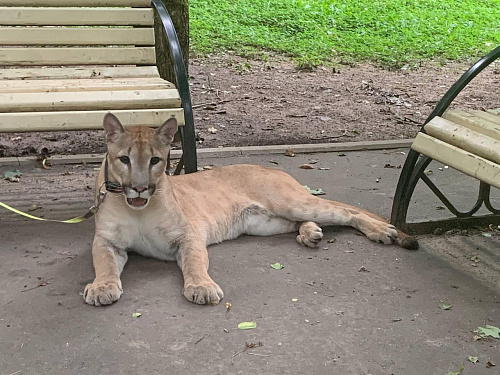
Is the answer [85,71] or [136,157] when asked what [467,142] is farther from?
[85,71]

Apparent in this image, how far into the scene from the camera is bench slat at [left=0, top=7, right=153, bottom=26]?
549cm

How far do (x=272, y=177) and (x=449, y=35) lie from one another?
857 cm

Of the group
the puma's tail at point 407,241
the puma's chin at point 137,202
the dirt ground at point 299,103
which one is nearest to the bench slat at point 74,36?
the dirt ground at point 299,103

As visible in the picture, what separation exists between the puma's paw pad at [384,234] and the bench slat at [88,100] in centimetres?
153

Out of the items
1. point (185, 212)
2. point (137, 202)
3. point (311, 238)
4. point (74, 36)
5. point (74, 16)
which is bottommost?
point (311, 238)

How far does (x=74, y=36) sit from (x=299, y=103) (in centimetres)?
347

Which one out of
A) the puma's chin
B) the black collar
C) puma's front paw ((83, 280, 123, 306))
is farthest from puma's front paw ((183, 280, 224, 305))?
the black collar

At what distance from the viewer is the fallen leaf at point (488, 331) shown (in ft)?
11.4

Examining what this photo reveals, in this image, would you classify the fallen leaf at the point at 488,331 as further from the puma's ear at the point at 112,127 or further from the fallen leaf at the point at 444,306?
the puma's ear at the point at 112,127

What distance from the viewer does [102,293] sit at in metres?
3.72

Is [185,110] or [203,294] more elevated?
[185,110]

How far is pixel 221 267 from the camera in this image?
14.0ft

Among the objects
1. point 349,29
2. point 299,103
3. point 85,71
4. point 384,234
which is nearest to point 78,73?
point 85,71

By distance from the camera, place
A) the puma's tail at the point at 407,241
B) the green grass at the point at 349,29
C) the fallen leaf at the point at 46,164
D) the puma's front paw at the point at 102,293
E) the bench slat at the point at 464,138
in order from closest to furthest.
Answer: the puma's front paw at the point at 102,293
the bench slat at the point at 464,138
the puma's tail at the point at 407,241
the fallen leaf at the point at 46,164
the green grass at the point at 349,29
